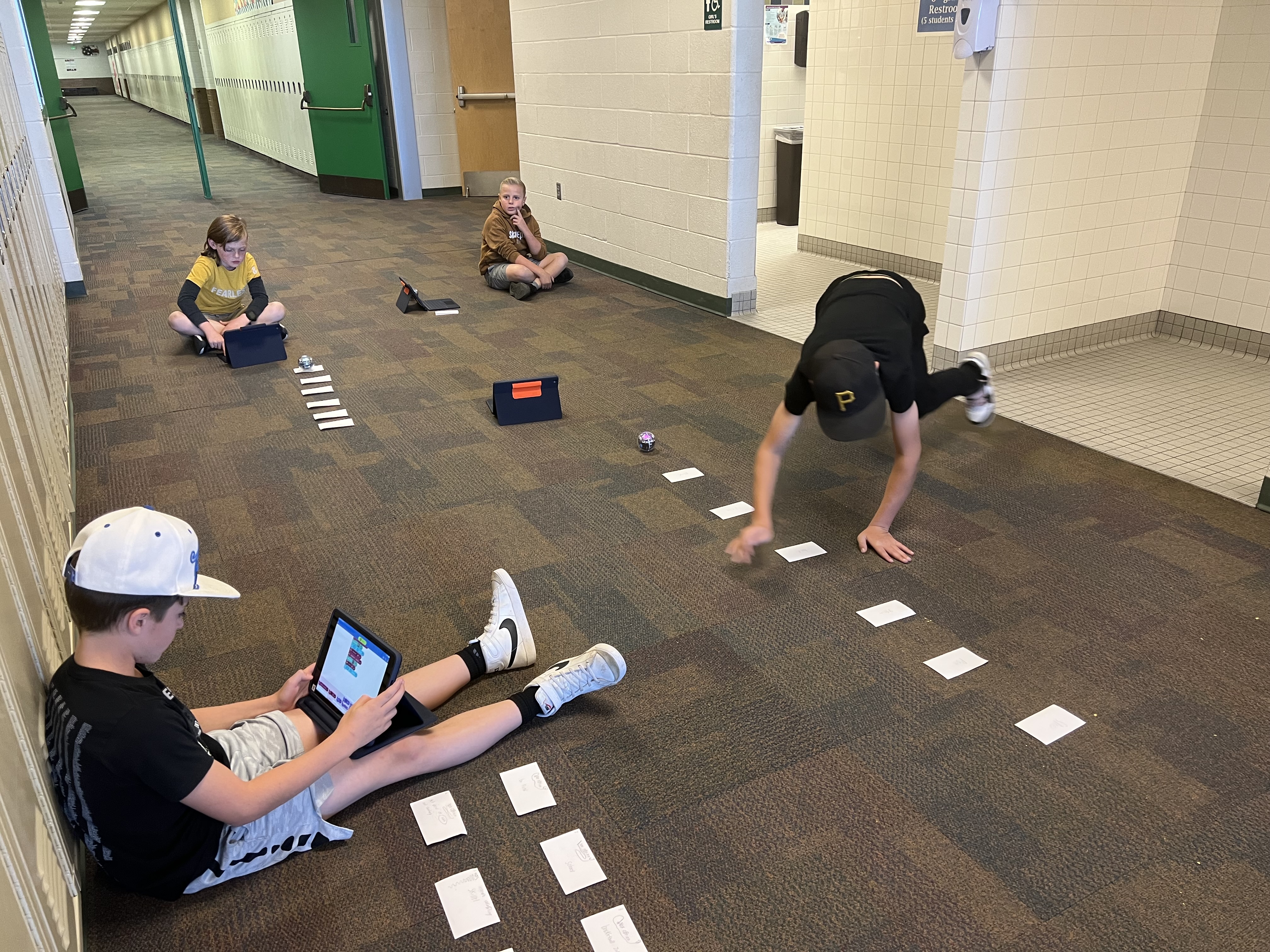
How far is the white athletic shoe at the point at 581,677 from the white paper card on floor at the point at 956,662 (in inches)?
32.2

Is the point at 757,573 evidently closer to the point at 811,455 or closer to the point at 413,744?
the point at 811,455

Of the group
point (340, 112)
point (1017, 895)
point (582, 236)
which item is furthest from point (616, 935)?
point (340, 112)

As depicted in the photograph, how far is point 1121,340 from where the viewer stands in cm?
484

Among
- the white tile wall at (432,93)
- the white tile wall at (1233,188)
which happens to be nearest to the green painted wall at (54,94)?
the white tile wall at (432,93)

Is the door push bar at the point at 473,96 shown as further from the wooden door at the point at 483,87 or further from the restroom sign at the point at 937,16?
the restroom sign at the point at 937,16

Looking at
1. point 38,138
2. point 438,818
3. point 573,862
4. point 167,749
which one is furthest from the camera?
point 38,138

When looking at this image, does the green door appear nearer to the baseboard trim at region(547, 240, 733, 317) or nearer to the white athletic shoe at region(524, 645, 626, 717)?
the baseboard trim at region(547, 240, 733, 317)

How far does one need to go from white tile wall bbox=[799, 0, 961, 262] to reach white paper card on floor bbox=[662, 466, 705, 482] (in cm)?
295

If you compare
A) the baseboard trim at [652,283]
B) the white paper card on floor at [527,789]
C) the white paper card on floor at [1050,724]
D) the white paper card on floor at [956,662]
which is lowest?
the white paper card on floor at [1050,724]

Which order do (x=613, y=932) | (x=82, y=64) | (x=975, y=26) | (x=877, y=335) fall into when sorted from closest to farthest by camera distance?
(x=613, y=932)
(x=877, y=335)
(x=975, y=26)
(x=82, y=64)

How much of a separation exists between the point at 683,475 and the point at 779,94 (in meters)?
5.17

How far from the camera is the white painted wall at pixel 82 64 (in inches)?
1435

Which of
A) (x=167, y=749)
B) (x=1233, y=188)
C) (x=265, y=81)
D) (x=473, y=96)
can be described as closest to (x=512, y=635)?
(x=167, y=749)

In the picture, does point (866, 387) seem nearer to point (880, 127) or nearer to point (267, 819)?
point (267, 819)
